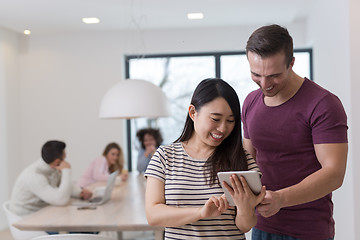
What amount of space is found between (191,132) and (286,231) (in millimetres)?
515

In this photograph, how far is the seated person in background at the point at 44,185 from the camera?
3824 millimetres

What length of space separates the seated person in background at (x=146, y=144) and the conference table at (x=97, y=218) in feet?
4.87

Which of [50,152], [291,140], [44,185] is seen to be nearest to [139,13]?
[50,152]

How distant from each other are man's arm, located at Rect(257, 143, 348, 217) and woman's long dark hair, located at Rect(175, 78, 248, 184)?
0.16 m

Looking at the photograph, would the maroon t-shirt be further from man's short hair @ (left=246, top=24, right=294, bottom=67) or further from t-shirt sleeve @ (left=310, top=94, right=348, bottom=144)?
man's short hair @ (left=246, top=24, right=294, bottom=67)

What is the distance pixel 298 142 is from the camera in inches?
70.1

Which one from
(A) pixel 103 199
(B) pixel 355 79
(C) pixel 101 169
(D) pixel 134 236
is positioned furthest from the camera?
(D) pixel 134 236

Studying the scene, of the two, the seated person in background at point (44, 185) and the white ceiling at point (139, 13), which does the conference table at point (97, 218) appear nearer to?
the seated person in background at point (44, 185)

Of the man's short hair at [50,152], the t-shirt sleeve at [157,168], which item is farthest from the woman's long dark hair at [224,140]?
the man's short hair at [50,152]

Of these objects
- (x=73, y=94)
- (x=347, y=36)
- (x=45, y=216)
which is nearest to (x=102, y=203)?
(x=45, y=216)

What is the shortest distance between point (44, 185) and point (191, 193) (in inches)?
99.9

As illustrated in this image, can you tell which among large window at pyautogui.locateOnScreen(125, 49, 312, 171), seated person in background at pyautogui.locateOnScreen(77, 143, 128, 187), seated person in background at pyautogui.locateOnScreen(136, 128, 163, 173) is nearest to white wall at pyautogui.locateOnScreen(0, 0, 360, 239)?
large window at pyautogui.locateOnScreen(125, 49, 312, 171)

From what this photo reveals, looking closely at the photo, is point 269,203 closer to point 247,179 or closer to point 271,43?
point 247,179

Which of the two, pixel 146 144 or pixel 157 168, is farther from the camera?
pixel 146 144
